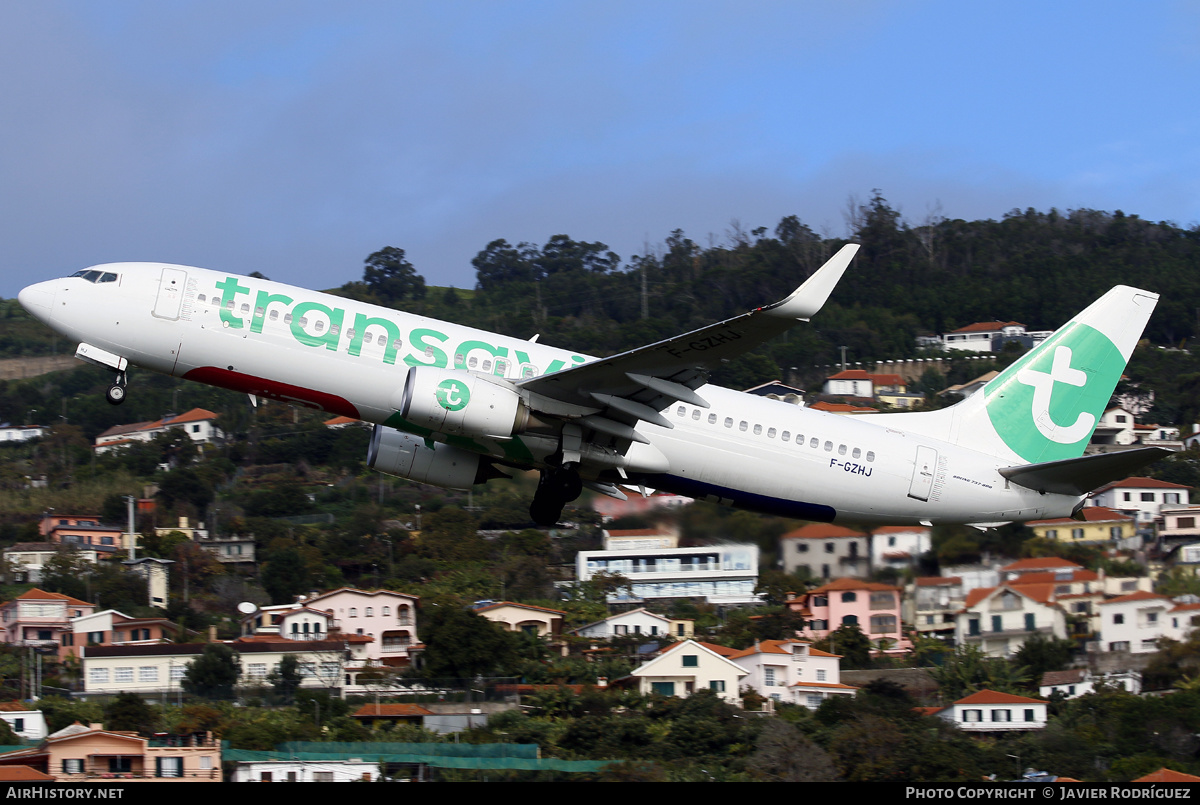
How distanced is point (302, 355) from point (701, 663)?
1337 inches

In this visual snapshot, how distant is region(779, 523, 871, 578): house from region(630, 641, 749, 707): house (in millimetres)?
21881

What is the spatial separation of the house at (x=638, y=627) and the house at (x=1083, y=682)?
18.6 meters

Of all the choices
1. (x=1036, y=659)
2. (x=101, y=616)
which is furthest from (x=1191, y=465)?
(x=101, y=616)

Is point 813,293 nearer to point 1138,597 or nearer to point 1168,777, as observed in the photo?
point 1168,777

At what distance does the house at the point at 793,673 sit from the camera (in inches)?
2170

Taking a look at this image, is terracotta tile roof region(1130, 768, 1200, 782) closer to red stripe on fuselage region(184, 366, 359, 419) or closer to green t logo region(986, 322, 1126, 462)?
green t logo region(986, 322, 1126, 462)

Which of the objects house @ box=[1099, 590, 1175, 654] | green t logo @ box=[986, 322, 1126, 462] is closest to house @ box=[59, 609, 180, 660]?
house @ box=[1099, 590, 1175, 654]

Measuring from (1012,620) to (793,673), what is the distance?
12.5 meters

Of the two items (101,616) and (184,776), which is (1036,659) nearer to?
(184,776)

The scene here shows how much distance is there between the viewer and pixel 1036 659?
2405 inches

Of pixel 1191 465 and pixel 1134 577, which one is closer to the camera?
pixel 1134 577

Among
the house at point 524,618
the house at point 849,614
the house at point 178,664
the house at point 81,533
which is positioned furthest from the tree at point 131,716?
the house at point 81,533

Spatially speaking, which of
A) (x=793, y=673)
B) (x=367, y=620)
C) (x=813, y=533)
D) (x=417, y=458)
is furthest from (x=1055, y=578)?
(x=417, y=458)

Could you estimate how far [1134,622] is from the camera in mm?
57562
